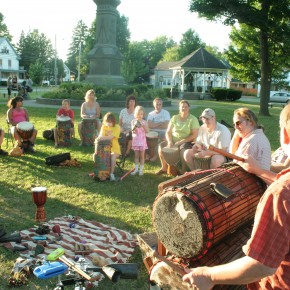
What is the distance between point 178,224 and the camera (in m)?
2.76

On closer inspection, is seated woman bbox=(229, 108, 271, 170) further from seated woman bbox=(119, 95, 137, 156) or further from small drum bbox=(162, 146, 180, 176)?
seated woman bbox=(119, 95, 137, 156)

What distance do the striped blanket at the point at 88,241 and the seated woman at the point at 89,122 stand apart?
195 inches

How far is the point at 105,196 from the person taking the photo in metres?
5.91

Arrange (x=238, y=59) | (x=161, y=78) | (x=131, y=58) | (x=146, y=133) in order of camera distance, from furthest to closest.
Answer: (x=161, y=78) < (x=131, y=58) < (x=238, y=59) < (x=146, y=133)

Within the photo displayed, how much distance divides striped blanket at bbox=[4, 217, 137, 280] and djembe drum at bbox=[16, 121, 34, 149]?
14.2 ft

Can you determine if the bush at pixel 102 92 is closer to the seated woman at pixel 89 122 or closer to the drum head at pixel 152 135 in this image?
the seated woman at pixel 89 122

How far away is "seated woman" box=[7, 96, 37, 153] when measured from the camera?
8.70 m

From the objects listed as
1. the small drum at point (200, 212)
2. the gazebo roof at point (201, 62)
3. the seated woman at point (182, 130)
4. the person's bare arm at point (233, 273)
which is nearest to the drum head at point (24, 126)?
the seated woman at point (182, 130)

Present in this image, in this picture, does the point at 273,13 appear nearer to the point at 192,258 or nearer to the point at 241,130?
the point at 241,130

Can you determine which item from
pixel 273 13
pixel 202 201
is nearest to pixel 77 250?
pixel 202 201

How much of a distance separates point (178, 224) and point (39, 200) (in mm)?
2556

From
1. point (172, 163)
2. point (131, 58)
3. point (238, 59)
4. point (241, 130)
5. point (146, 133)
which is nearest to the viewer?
point (241, 130)

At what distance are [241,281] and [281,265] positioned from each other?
19cm

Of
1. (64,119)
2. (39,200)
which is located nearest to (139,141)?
(39,200)
